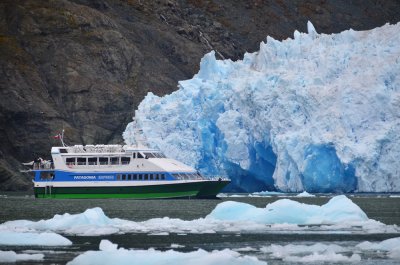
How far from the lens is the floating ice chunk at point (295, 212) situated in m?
46.8

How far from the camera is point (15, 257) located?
3353 centimetres

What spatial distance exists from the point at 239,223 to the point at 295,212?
2.52 meters

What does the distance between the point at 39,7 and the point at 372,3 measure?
54651mm

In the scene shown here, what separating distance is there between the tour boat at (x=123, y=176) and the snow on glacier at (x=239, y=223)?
894 inches

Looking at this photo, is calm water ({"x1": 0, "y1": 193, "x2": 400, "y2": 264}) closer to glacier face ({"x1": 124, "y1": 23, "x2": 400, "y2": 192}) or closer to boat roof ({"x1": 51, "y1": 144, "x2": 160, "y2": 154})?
glacier face ({"x1": 124, "y1": 23, "x2": 400, "y2": 192})

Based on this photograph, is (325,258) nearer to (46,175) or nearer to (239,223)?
(239,223)

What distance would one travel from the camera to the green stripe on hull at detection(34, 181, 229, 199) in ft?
234

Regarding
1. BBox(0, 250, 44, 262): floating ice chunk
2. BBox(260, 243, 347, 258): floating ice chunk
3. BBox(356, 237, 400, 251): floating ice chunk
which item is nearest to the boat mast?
BBox(260, 243, 347, 258): floating ice chunk

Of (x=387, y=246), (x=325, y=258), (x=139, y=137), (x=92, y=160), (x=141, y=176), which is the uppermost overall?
(x=139, y=137)

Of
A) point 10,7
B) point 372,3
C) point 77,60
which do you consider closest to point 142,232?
point 77,60

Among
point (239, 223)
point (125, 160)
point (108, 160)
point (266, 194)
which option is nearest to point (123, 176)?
point (125, 160)

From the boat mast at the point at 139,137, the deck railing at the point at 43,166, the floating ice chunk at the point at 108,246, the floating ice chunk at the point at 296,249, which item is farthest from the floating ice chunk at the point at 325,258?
the boat mast at the point at 139,137

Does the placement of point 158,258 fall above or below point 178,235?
below

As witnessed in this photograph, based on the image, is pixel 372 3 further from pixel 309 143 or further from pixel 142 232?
pixel 142 232
